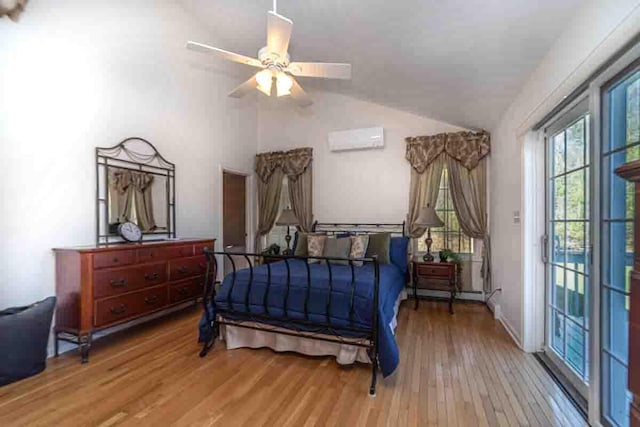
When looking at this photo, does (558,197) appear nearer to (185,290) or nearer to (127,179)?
(185,290)

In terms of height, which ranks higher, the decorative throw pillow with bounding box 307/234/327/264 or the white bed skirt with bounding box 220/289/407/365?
the decorative throw pillow with bounding box 307/234/327/264

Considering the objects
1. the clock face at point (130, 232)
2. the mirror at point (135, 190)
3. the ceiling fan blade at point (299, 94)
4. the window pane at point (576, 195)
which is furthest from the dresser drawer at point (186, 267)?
the window pane at point (576, 195)

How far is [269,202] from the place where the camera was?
548 cm

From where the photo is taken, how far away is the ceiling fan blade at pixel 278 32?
6.86 feet

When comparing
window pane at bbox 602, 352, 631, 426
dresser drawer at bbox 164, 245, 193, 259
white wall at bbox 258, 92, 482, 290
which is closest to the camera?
window pane at bbox 602, 352, 631, 426

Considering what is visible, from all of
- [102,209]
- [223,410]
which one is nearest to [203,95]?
[102,209]

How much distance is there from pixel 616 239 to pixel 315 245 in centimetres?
285

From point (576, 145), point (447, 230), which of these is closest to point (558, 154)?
point (576, 145)

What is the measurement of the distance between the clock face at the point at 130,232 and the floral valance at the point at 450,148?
12.1 feet

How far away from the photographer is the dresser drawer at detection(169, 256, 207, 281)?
11.1 feet

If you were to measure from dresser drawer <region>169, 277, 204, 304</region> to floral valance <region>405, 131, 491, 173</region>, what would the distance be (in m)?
3.38

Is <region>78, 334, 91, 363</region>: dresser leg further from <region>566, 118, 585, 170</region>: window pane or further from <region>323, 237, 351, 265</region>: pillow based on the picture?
<region>566, 118, 585, 170</region>: window pane

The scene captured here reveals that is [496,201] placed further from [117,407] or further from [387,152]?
[117,407]

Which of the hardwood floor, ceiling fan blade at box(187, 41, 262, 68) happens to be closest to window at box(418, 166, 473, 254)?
the hardwood floor
